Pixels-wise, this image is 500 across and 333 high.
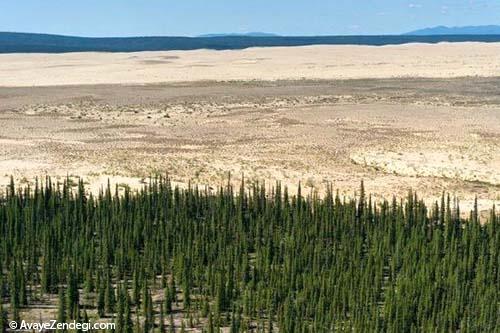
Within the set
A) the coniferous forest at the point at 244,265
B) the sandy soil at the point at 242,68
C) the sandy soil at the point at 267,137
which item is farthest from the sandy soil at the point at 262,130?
the coniferous forest at the point at 244,265

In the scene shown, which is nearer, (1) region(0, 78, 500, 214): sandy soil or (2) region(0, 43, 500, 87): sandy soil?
(1) region(0, 78, 500, 214): sandy soil

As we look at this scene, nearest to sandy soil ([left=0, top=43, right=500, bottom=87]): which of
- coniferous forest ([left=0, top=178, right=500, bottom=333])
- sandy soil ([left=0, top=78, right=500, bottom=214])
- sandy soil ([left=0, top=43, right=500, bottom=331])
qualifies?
sandy soil ([left=0, top=43, right=500, bottom=331])

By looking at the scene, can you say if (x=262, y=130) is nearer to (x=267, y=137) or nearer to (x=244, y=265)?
(x=267, y=137)

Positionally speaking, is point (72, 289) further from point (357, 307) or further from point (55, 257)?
point (357, 307)

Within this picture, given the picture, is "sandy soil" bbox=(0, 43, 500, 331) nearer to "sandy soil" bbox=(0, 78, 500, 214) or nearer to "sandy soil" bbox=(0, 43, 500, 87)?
"sandy soil" bbox=(0, 78, 500, 214)

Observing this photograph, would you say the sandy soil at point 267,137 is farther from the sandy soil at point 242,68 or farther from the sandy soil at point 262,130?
the sandy soil at point 242,68

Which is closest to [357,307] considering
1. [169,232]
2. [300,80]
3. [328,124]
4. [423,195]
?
[169,232]
